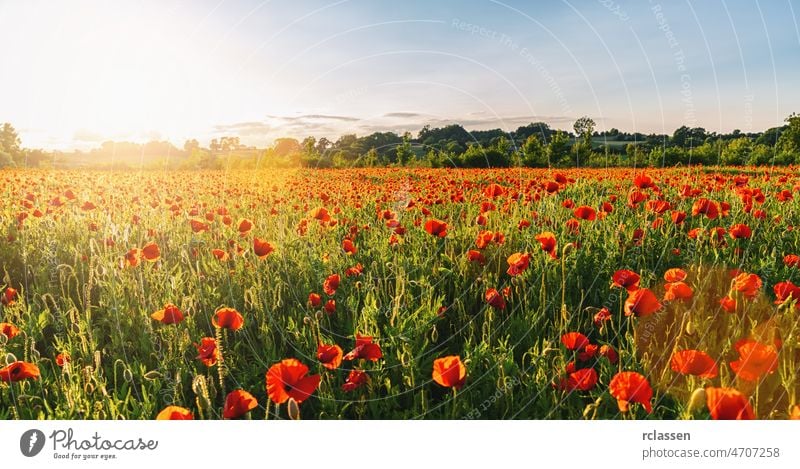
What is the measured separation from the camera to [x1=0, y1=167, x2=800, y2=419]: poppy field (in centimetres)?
170

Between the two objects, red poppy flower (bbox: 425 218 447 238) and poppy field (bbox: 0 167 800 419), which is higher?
red poppy flower (bbox: 425 218 447 238)

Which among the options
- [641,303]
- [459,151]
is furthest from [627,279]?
[459,151]

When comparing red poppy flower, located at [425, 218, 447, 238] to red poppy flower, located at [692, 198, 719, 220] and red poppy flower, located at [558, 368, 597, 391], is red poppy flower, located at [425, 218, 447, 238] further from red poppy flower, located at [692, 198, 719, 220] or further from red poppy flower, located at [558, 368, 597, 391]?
red poppy flower, located at [692, 198, 719, 220]

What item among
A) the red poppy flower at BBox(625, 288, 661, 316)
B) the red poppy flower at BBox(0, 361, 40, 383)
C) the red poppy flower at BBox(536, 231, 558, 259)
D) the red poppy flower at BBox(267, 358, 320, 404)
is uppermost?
the red poppy flower at BBox(536, 231, 558, 259)

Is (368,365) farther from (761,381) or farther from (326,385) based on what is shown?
(761,381)

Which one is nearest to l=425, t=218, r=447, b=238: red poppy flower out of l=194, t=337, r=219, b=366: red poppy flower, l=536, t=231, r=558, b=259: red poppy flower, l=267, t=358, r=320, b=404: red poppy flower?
l=536, t=231, r=558, b=259: red poppy flower

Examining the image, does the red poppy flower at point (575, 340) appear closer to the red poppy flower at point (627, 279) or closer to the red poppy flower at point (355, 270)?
the red poppy flower at point (627, 279)

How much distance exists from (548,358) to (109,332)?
83.9 inches

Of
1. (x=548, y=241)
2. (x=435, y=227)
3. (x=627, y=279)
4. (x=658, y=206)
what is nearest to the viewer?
(x=627, y=279)

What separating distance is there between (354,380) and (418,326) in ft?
1.63

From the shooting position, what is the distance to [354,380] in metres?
1.73

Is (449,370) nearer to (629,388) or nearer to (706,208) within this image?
(629,388)
